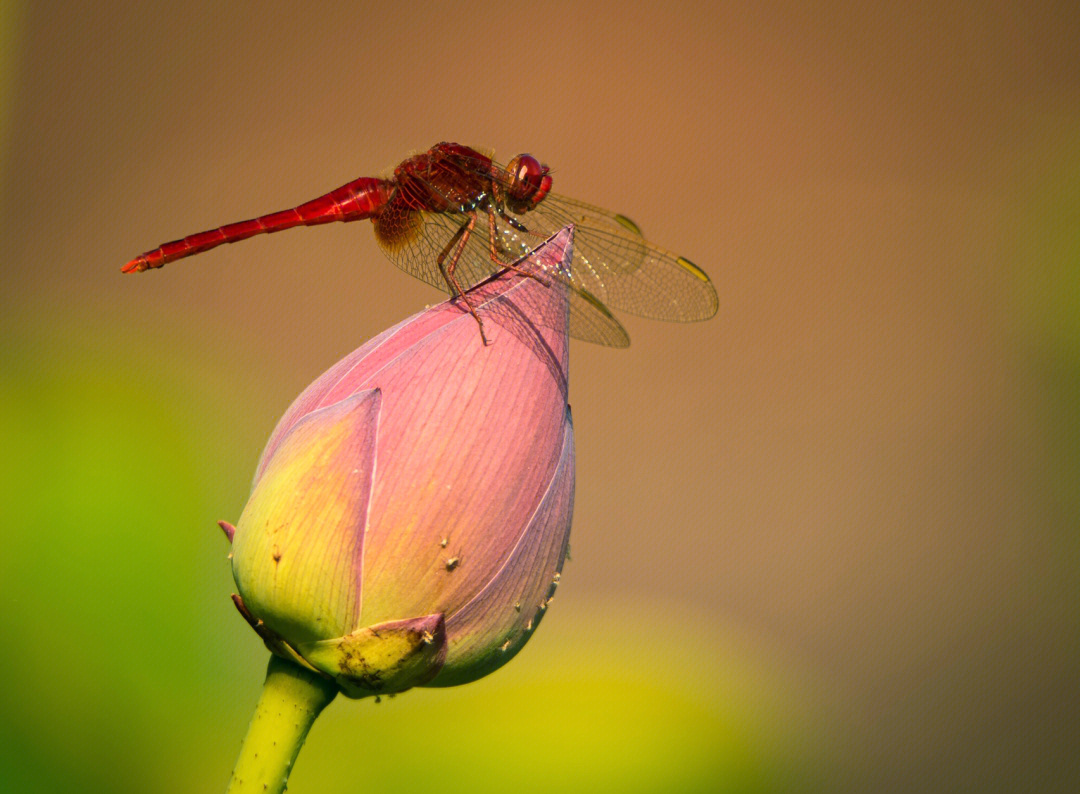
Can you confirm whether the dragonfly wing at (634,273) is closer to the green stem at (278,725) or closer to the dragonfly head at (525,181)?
the dragonfly head at (525,181)

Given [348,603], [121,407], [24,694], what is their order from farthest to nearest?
[121,407], [24,694], [348,603]

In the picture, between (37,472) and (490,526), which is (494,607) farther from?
(37,472)

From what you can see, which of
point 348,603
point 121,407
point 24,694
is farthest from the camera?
point 121,407

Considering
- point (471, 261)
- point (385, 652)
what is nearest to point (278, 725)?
point (385, 652)

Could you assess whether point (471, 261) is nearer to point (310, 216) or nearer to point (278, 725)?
point (310, 216)

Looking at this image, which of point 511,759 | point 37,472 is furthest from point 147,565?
point 511,759

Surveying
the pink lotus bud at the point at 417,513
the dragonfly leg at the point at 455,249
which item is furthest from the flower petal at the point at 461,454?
the dragonfly leg at the point at 455,249

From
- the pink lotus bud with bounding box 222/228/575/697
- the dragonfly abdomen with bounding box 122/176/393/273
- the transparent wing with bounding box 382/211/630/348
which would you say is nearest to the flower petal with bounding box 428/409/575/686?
the pink lotus bud with bounding box 222/228/575/697

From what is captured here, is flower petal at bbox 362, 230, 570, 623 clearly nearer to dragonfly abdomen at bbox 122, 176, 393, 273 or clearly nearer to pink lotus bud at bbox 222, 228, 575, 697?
pink lotus bud at bbox 222, 228, 575, 697
